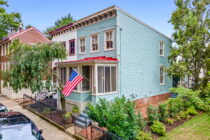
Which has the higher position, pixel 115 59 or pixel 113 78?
pixel 115 59

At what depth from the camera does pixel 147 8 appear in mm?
17562

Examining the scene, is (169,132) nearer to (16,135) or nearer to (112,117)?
(112,117)

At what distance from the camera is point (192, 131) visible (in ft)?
28.4

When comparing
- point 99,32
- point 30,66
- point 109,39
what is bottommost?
point 30,66

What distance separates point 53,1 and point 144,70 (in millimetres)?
14546

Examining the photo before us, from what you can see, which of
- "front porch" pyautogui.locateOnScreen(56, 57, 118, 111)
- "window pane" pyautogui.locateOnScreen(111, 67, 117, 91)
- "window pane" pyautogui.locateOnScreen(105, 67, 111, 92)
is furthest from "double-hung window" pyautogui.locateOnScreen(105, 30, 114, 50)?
"window pane" pyautogui.locateOnScreen(105, 67, 111, 92)

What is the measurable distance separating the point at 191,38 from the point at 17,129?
48.8ft

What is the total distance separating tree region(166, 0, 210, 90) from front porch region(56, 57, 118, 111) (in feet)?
20.7

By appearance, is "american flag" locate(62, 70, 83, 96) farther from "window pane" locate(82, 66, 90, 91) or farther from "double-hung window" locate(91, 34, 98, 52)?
"double-hung window" locate(91, 34, 98, 52)

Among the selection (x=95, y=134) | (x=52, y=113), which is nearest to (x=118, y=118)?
(x=95, y=134)

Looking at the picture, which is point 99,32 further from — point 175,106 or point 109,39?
point 175,106

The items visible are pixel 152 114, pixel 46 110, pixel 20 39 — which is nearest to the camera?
pixel 152 114

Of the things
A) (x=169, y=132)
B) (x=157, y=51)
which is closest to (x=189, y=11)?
(x=157, y=51)

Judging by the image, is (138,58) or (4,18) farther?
(4,18)
